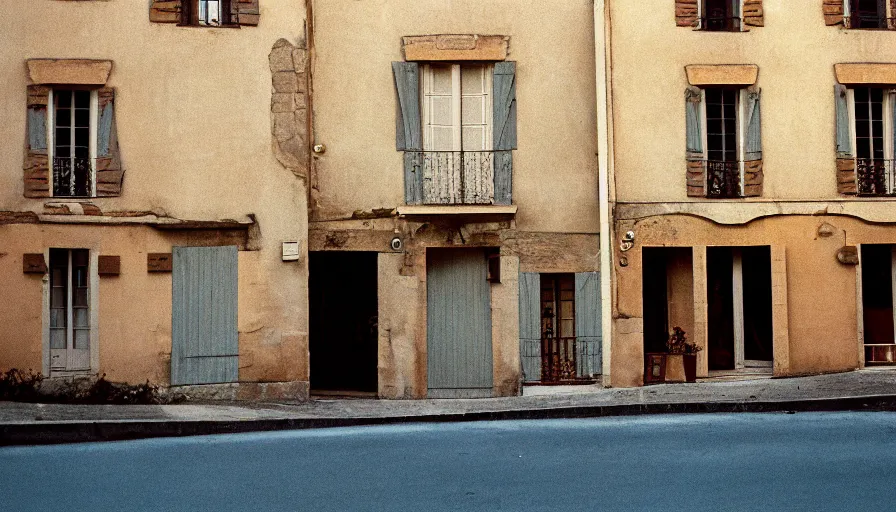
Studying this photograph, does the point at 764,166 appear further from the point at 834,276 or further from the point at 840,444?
the point at 840,444

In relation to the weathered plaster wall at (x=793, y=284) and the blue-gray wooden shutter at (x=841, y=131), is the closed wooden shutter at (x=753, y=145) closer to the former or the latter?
the weathered plaster wall at (x=793, y=284)

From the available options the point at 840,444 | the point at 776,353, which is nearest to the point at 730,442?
the point at 840,444

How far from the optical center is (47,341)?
19.6m

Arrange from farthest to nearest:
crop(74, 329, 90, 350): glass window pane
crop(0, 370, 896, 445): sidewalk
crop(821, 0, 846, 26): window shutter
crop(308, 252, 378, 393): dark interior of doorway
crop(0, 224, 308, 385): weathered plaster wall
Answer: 1. crop(308, 252, 378, 393): dark interior of doorway
2. crop(821, 0, 846, 26): window shutter
3. crop(74, 329, 90, 350): glass window pane
4. crop(0, 224, 308, 385): weathered plaster wall
5. crop(0, 370, 896, 445): sidewalk

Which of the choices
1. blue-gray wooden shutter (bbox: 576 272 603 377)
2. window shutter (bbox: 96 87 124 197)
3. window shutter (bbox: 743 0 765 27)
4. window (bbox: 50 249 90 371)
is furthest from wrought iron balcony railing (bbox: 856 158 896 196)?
window (bbox: 50 249 90 371)

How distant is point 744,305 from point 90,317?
999cm

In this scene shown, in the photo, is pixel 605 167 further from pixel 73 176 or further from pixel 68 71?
pixel 68 71

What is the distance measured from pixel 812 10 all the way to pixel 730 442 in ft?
32.3

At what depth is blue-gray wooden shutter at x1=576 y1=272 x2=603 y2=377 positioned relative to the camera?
21047 mm

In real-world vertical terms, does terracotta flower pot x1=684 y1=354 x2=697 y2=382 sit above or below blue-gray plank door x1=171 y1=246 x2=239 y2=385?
below

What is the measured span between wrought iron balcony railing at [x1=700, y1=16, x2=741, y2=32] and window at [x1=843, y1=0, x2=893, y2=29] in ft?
5.51

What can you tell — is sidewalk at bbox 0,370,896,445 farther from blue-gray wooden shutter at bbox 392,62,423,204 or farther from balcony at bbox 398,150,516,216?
blue-gray wooden shutter at bbox 392,62,423,204

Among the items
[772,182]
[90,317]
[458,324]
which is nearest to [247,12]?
[90,317]

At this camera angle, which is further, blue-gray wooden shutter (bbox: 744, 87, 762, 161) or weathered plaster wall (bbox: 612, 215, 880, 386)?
blue-gray wooden shutter (bbox: 744, 87, 762, 161)
